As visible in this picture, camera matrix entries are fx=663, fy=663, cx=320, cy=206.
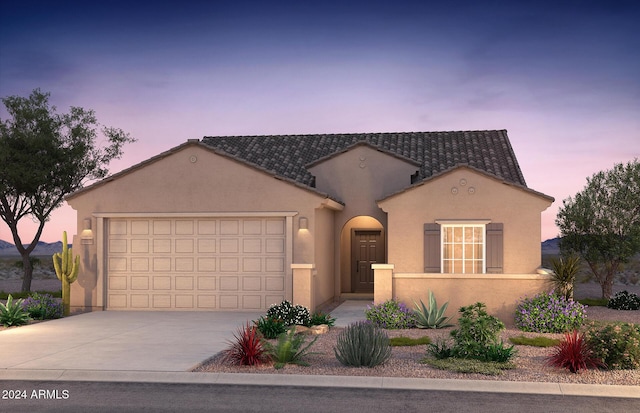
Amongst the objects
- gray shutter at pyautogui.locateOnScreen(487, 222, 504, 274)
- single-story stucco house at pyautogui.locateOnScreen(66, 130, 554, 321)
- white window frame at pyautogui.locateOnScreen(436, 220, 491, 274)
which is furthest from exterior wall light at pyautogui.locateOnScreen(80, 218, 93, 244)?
gray shutter at pyautogui.locateOnScreen(487, 222, 504, 274)

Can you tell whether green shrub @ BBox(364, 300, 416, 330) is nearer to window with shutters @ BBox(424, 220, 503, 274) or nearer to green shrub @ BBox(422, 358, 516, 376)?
window with shutters @ BBox(424, 220, 503, 274)

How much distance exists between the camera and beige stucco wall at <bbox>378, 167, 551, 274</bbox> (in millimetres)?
17406

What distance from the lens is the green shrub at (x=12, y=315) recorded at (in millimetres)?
16094

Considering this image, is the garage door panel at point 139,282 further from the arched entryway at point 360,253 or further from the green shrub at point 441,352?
the green shrub at point 441,352

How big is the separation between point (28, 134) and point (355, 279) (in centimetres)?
1360

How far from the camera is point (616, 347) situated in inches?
423

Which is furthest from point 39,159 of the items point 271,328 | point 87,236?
point 271,328

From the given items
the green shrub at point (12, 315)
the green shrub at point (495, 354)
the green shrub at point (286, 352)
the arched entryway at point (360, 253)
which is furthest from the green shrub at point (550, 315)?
the green shrub at point (12, 315)

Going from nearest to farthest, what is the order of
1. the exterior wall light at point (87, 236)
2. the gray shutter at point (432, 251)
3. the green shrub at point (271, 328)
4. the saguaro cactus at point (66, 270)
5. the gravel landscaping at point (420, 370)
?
the gravel landscaping at point (420, 370) < the green shrub at point (271, 328) < the gray shutter at point (432, 251) < the saguaro cactus at point (66, 270) < the exterior wall light at point (87, 236)

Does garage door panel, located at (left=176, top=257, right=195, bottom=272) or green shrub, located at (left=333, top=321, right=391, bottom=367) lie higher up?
garage door panel, located at (left=176, top=257, right=195, bottom=272)

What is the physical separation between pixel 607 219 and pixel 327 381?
1639cm

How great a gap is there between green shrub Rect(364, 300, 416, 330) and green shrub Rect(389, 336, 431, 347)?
1.98m

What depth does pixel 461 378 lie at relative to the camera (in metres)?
10.0

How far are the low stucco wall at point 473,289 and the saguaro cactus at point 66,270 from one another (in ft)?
28.9
